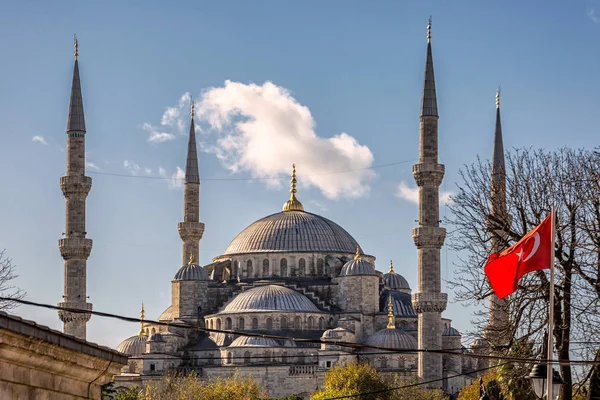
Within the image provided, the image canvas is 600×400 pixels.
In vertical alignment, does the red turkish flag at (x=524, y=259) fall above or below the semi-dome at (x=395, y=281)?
below

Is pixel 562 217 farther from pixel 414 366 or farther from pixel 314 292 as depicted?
pixel 314 292

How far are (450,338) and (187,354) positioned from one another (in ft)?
53.1

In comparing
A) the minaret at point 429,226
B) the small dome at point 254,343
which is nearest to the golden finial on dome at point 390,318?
the small dome at point 254,343

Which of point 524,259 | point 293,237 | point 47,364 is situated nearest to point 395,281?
point 293,237

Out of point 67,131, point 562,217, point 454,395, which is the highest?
point 67,131

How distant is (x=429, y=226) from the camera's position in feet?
234

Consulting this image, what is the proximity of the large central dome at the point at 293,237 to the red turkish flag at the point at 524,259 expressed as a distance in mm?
72118

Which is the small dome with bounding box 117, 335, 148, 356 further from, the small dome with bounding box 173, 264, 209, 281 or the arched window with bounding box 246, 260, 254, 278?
the arched window with bounding box 246, 260, 254, 278

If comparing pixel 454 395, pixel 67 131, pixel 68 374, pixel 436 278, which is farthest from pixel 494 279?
pixel 454 395

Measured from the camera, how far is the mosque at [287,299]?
72.2 m

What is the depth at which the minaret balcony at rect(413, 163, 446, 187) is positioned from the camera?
71.6 m

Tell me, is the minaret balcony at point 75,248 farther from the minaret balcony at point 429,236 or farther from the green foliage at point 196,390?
the minaret balcony at point 429,236

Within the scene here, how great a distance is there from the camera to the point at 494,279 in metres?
21.9

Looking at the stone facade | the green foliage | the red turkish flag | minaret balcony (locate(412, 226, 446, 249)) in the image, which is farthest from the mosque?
Result: the stone facade
